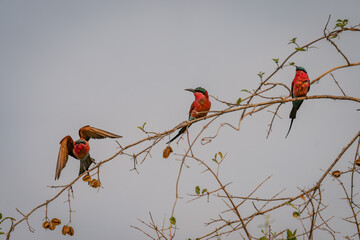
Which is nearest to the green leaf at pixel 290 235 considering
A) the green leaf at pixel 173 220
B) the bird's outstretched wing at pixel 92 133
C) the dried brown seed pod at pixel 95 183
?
the green leaf at pixel 173 220

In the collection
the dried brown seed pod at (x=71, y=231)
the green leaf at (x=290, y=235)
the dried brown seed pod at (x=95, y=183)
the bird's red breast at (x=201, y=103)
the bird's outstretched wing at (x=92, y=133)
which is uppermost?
the bird's red breast at (x=201, y=103)

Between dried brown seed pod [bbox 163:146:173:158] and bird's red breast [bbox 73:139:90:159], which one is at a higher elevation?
bird's red breast [bbox 73:139:90:159]

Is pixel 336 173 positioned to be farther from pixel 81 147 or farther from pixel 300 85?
pixel 81 147

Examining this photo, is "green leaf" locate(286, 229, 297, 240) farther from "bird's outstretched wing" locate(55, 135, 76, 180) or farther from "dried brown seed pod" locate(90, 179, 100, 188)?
"bird's outstretched wing" locate(55, 135, 76, 180)

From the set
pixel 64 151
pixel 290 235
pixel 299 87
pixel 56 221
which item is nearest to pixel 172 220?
pixel 290 235

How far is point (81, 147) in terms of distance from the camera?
180 inches

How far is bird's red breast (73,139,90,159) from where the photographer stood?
180 inches

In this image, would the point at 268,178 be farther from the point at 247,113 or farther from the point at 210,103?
the point at 210,103

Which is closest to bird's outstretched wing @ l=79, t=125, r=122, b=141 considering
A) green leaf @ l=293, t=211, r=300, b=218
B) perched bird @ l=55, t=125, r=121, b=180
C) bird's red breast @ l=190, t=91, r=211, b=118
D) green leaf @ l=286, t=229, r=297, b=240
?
perched bird @ l=55, t=125, r=121, b=180

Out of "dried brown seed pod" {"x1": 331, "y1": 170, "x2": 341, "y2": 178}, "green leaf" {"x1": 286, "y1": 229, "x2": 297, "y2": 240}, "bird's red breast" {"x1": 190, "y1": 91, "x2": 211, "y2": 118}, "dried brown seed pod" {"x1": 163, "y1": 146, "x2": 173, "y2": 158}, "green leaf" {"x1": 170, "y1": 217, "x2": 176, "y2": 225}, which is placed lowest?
"green leaf" {"x1": 286, "y1": 229, "x2": 297, "y2": 240}

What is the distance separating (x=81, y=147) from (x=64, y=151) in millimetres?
214

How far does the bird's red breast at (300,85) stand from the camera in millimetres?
4038

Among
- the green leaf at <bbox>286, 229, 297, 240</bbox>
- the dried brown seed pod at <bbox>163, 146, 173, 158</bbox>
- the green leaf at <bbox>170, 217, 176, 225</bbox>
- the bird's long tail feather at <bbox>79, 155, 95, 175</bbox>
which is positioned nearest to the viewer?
the green leaf at <bbox>286, 229, 297, 240</bbox>

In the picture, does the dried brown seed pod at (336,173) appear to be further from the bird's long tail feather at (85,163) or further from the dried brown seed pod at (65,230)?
the bird's long tail feather at (85,163)
